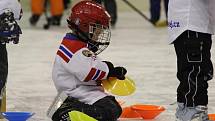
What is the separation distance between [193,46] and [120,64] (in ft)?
7.06

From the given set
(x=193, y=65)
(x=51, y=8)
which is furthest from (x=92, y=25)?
(x=51, y=8)

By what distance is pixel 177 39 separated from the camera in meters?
2.46

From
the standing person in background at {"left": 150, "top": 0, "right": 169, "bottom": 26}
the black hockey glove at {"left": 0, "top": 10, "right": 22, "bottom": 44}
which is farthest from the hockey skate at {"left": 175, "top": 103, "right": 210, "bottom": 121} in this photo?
the standing person in background at {"left": 150, "top": 0, "right": 169, "bottom": 26}

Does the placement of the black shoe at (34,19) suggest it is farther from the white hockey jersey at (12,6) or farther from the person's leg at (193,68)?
the person's leg at (193,68)

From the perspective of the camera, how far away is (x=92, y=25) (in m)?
2.58

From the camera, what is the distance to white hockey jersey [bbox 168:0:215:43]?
241 centimetres

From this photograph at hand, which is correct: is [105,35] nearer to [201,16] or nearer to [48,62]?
[201,16]

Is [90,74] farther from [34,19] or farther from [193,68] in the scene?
[34,19]

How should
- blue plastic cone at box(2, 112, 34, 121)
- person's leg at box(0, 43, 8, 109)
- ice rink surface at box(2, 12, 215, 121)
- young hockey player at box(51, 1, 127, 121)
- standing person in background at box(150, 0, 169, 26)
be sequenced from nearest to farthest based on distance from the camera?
young hockey player at box(51, 1, 127, 121) → blue plastic cone at box(2, 112, 34, 121) → person's leg at box(0, 43, 8, 109) → ice rink surface at box(2, 12, 215, 121) → standing person in background at box(150, 0, 169, 26)

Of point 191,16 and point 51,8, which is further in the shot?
point 51,8

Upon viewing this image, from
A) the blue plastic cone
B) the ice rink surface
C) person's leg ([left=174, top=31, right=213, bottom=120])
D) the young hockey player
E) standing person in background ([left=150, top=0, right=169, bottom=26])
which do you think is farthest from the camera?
standing person in background ([left=150, top=0, right=169, bottom=26])

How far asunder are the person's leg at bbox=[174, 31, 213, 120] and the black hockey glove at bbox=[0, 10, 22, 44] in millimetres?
715

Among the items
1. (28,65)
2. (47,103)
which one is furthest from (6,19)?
(28,65)

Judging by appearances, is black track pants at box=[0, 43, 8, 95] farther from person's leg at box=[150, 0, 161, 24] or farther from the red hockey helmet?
person's leg at box=[150, 0, 161, 24]
